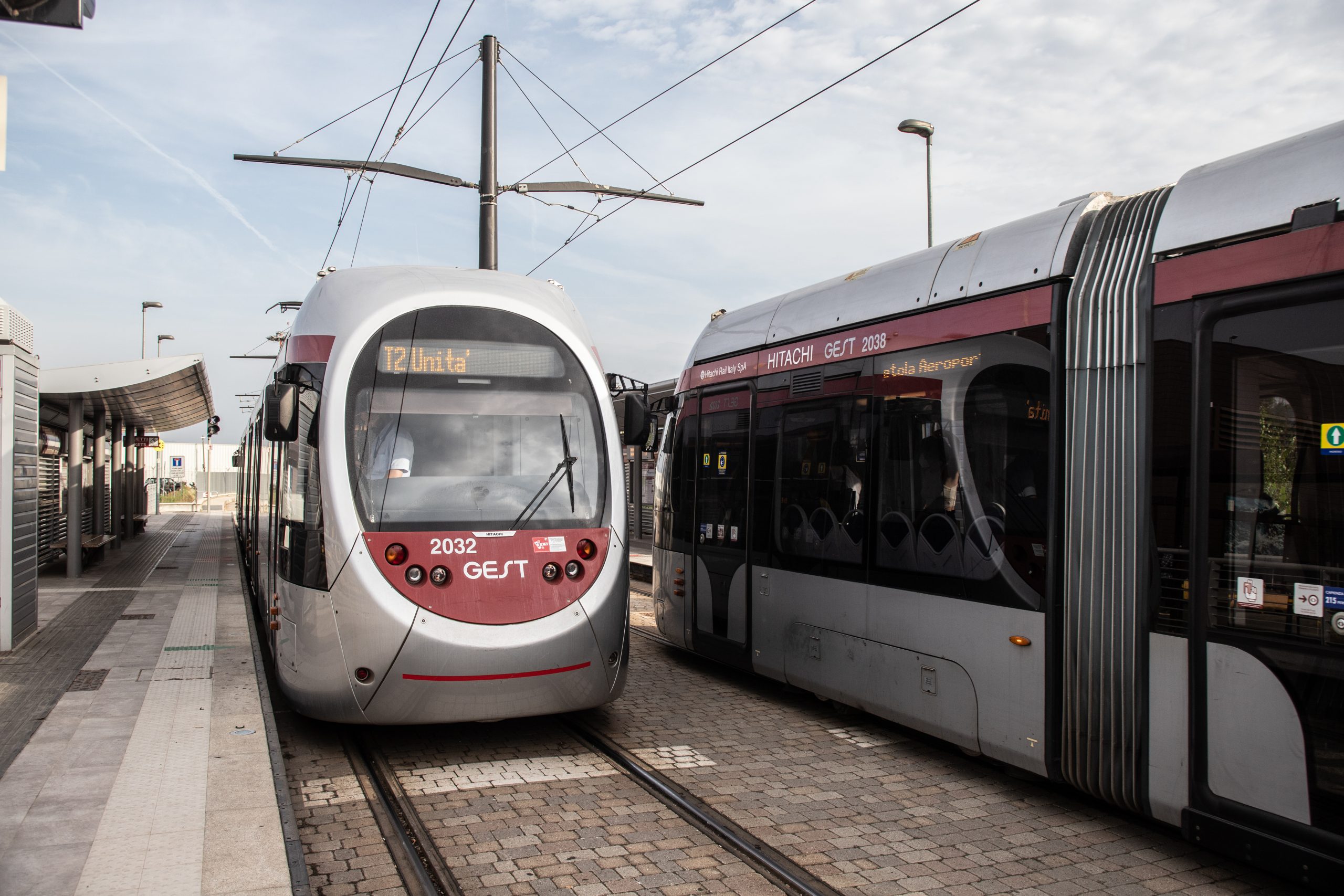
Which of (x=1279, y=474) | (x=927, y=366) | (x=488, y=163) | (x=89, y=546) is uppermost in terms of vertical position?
(x=488, y=163)

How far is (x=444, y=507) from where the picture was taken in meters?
6.34

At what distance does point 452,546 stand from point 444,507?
0.87 ft

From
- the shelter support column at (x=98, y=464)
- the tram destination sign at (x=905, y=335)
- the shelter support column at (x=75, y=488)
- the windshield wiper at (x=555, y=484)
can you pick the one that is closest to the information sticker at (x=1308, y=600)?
the tram destination sign at (x=905, y=335)

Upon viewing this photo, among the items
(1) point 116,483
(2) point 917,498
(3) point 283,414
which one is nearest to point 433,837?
(3) point 283,414

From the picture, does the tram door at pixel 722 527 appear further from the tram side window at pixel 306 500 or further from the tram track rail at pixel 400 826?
the tram side window at pixel 306 500

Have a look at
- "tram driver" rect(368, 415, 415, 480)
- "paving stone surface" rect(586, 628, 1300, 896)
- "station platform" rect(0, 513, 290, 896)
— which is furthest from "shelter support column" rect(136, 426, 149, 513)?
"paving stone surface" rect(586, 628, 1300, 896)

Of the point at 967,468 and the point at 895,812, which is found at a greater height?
the point at 967,468

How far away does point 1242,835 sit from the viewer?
4176 millimetres

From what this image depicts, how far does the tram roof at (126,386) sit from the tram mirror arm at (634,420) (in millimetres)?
7982

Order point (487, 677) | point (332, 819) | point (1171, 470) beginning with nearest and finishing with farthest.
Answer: point (1171, 470), point (332, 819), point (487, 677)

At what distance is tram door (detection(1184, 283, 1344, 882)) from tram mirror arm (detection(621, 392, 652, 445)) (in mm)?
4033

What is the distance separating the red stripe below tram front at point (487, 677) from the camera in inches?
237

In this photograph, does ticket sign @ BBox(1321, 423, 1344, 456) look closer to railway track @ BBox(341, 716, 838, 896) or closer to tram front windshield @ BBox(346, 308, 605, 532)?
railway track @ BBox(341, 716, 838, 896)

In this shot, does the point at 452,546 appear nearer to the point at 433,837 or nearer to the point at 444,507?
the point at 444,507
